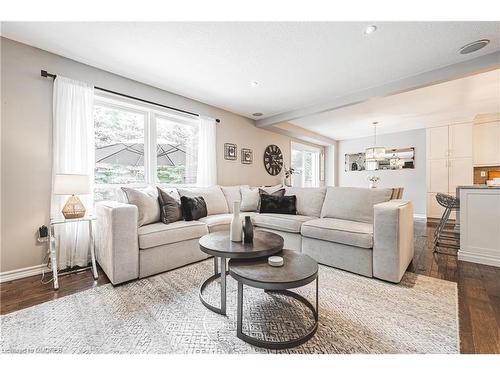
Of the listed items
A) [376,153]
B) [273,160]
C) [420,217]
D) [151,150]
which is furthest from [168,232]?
[420,217]

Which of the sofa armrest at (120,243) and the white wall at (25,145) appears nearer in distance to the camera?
the sofa armrest at (120,243)

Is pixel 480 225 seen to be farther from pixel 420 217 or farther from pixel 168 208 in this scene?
pixel 168 208

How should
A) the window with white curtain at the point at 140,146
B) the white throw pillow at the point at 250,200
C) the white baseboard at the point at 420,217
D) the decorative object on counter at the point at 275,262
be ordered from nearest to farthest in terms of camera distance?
the decorative object on counter at the point at 275,262 → the window with white curtain at the point at 140,146 → the white throw pillow at the point at 250,200 → the white baseboard at the point at 420,217

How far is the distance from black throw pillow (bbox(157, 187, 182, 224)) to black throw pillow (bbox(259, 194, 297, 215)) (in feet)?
4.03

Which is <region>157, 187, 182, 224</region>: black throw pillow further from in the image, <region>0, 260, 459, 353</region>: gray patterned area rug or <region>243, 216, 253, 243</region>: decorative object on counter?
<region>243, 216, 253, 243</region>: decorative object on counter

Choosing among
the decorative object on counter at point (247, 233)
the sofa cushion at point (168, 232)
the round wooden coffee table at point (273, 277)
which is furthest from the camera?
the sofa cushion at point (168, 232)

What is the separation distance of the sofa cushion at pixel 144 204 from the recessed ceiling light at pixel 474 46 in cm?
369

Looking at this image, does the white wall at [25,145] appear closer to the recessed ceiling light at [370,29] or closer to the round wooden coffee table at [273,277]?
the round wooden coffee table at [273,277]

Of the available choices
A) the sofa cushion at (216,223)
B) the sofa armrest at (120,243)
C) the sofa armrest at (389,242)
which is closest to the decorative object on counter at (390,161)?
the sofa armrest at (389,242)

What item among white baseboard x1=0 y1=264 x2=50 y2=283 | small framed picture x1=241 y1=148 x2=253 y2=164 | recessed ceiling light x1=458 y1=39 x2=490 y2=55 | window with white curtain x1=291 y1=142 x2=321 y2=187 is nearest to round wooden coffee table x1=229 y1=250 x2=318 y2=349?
white baseboard x1=0 y1=264 x2=50 y2=283

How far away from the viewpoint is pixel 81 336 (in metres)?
1.36

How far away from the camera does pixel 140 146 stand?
3.23 m

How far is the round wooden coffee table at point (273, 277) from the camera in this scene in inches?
49.3
